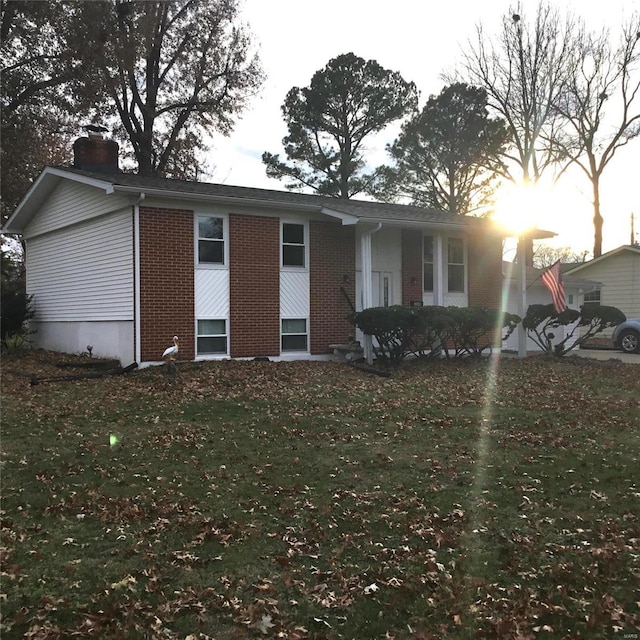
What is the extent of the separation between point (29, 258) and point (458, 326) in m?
12.9

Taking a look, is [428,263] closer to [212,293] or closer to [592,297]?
[212,293]

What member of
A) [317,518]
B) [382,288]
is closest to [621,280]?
[382,288]

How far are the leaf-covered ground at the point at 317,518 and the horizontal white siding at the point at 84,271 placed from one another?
4027 mm

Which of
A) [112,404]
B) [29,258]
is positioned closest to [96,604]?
[112,404]

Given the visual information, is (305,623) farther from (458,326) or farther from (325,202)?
(325,202)

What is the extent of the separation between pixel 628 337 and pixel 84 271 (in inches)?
668

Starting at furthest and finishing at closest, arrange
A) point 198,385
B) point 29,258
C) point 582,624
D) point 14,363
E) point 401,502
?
point 29,258, point 14,363, point 198,385, point 401,502, point 582,624

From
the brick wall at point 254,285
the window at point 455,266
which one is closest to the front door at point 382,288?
the window at point 455,266

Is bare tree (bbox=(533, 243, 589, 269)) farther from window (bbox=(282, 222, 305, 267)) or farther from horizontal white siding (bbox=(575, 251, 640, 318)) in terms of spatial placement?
window (bbox=(282, 222, 305, 267))

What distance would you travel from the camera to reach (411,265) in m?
16.2

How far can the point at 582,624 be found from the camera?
313 centimetres

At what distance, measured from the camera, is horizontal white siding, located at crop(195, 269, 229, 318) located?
501 inches

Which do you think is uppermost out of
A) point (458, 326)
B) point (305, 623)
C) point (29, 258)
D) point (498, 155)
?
point (498, 155)

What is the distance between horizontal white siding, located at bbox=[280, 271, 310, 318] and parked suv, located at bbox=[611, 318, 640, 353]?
1167cm
